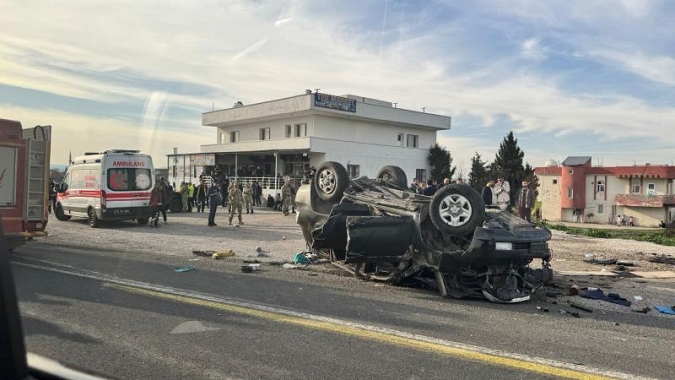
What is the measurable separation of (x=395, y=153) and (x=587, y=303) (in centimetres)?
3472

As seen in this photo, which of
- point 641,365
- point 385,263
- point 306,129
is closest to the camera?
point 641,365

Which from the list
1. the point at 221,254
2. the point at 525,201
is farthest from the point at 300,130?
the point at 221,254

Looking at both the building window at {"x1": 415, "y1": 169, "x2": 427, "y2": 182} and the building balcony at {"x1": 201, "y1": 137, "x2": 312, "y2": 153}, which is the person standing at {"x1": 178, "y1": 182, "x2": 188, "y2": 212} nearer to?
the building balcony at {"x1": 201, "y1": 137, "x2": 312, "y2": 153}

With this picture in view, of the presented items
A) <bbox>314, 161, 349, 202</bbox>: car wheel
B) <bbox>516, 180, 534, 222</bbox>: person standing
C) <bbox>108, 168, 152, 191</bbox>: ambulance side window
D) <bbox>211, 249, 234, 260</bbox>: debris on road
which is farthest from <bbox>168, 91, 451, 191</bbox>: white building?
<bbox>314, 161, 349, 202</bbox>: car wheel

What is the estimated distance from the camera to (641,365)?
172 inches

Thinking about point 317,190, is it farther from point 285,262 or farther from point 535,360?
point 535,360

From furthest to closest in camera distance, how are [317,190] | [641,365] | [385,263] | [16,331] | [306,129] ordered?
1. [306,129]
2. [317,190]
3. [385,263]
4. [641,365]
5. [16,331]

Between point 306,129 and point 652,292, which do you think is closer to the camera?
point 652,292

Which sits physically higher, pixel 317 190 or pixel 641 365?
pixel 317 190

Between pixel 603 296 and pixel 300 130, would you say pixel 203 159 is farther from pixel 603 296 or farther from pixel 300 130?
pixel 603 296

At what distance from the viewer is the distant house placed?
35.4 meters

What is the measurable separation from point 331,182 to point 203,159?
115 ft

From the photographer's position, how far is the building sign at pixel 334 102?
35844mm

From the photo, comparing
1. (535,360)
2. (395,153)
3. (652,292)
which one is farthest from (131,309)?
(395,153)
